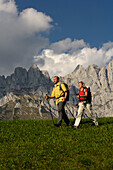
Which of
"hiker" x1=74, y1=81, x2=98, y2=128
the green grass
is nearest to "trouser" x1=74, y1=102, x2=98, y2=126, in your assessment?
"hiker" x1=74, y1=81, x2=98, y2=128

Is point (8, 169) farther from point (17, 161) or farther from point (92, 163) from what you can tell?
point (92, 163)

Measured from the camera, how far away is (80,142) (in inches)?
461

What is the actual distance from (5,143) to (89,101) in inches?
299

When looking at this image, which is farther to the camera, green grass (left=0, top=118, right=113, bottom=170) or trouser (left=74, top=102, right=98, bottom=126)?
trouser (left=74, top=102, right=98, bottom=126)

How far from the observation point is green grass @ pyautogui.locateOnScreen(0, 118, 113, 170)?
8312mm

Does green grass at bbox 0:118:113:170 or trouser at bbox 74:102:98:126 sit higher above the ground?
trouser at bbox 74:102:98:126

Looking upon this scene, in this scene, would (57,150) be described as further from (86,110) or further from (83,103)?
(86,110)

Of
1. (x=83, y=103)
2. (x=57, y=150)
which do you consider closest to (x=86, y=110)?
(x=83, y=103)

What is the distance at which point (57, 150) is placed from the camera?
10.3 metres

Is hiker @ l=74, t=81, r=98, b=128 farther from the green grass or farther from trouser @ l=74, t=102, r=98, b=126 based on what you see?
the green grass

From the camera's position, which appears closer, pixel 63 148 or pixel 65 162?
pixel 65 162

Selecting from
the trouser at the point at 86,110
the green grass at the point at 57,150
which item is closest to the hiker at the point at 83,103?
the trouser at the point at 86,110

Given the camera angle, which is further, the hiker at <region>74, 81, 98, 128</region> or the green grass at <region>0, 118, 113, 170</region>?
the hiker at <region>74, 81, 98, 128</region>

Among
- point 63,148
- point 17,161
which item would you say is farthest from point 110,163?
point 17,161
